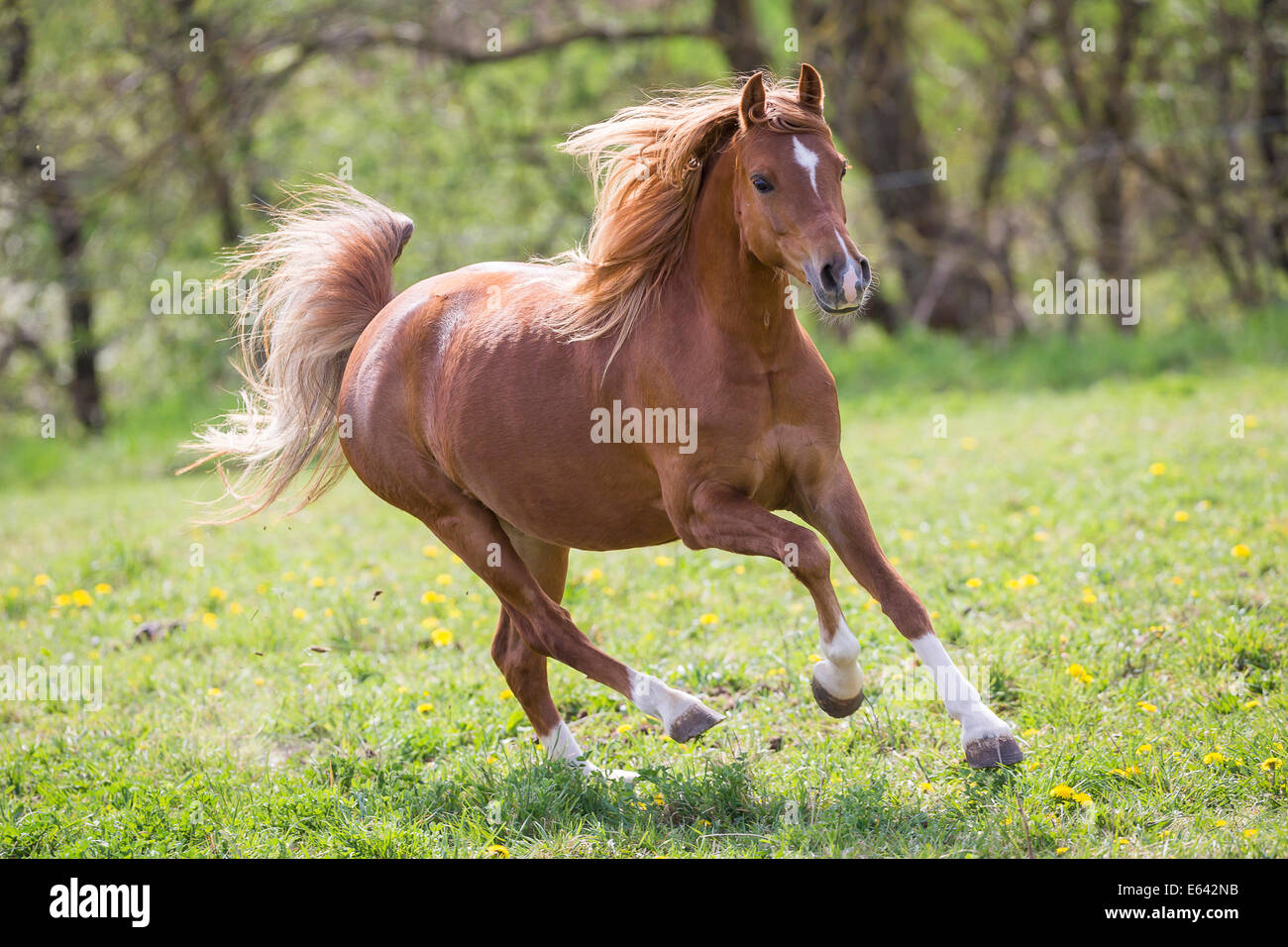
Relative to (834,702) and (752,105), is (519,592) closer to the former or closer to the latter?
(834,702)

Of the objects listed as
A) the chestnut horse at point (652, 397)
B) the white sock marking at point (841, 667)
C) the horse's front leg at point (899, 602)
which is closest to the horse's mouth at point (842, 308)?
the chestnut horse at point (652, 397)

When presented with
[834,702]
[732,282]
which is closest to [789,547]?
[834,702]

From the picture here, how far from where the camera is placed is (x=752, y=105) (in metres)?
3.39

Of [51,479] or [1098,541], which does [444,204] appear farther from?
[1098,541]

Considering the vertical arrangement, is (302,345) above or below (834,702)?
above

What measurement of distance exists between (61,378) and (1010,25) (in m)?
11.3

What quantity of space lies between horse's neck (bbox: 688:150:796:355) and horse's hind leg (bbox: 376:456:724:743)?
1070 mm

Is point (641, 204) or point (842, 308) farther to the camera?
point (641, 204)

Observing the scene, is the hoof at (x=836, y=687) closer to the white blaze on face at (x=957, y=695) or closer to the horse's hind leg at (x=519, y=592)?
the white blaze on face at (x=957, y=695)

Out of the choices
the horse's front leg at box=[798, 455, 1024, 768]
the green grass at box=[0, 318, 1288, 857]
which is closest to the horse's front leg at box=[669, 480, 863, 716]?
the horse's front leg at box=[798, 455, 1024, 768]

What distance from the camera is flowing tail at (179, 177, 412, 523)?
4723mm

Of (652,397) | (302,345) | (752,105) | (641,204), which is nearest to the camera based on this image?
(752,105)

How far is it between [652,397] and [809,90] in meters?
0.99

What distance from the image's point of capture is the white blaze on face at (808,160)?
3.27 metres
